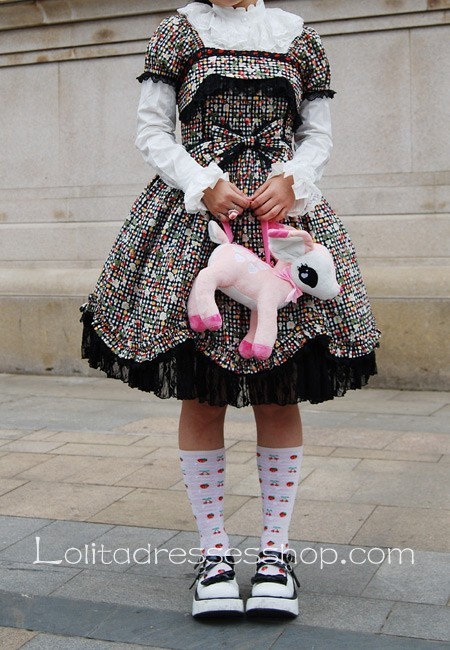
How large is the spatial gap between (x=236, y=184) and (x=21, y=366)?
17.2ft

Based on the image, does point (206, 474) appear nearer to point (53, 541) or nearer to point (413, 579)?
point (413, 579)

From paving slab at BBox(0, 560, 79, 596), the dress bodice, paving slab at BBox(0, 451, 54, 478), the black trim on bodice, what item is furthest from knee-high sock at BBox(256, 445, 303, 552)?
paving slab at BBox(0, 451, 54, 478)

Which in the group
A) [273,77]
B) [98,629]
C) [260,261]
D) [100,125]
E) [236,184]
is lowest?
[98,629]

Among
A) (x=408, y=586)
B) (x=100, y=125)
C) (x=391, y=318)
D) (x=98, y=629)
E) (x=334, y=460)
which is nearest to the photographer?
(x=98, y=629)

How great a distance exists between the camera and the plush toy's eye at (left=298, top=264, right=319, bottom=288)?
2969 millimetres

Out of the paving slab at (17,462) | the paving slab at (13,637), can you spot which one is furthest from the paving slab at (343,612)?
the paving slab at (17,462)

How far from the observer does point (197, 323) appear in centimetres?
298

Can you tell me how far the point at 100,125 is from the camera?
798 centimetres

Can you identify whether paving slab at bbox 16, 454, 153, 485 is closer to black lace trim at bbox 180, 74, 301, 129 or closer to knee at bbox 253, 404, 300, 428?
knee at bbox 253, 404, 300, 428

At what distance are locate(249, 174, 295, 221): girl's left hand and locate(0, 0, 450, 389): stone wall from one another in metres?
3.96

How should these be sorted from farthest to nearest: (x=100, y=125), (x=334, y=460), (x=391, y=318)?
(x=100, y=125), (x=391, y=318), (x=334, y=460)

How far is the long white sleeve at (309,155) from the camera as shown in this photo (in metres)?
3.11

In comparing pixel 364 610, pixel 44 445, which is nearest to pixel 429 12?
pixel 44 445

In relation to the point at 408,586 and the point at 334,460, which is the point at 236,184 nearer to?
the point at 408,586
